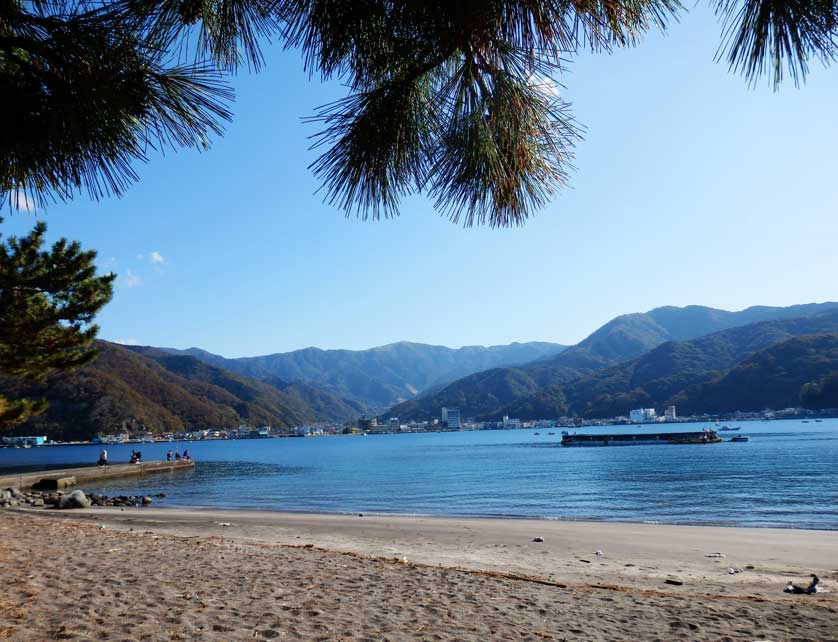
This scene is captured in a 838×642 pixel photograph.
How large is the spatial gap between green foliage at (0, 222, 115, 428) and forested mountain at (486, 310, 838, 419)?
513 ft

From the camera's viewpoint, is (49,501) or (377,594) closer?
(377,594)

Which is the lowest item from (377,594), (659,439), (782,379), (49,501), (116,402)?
(659,439)

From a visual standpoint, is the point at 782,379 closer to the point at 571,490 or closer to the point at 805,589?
the point at 571,490

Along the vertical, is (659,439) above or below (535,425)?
above

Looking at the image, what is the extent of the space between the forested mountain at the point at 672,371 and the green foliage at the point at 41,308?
156415 millimetres

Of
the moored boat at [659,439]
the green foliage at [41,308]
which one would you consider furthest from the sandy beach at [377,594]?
the moored boat at [659,439]

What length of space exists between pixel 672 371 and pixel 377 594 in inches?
7318

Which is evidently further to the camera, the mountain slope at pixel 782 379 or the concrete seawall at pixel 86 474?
the mountain slope at pixel 782 379

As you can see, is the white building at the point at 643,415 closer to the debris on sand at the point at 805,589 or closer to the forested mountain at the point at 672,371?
the forested mountain at the point at 672,371

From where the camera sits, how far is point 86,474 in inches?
1459

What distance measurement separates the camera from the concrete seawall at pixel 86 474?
30484 millimetres

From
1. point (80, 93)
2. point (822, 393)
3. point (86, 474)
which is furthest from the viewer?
point (822, 393)

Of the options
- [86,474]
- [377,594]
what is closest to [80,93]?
[377,594]

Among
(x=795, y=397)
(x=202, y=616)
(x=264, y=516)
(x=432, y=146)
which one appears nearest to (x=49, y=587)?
(x=202, y=616)
